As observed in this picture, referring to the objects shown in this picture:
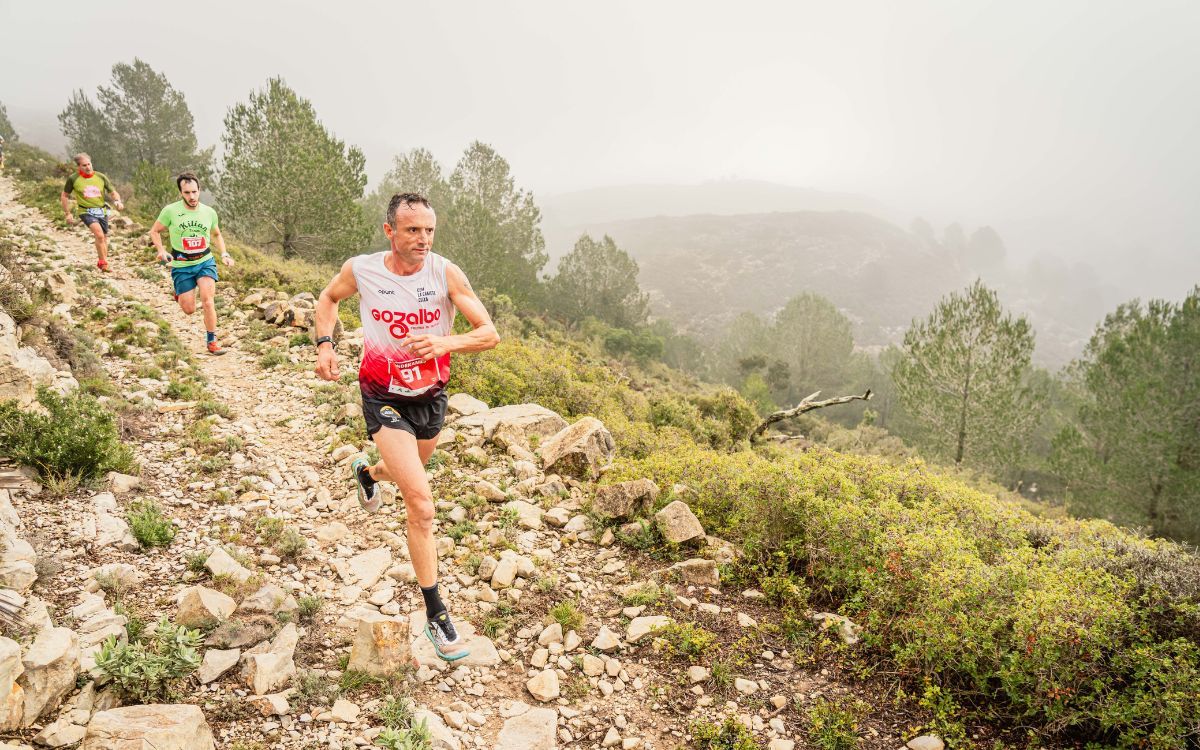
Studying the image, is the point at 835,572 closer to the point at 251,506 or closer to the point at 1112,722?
the point at 1112,722

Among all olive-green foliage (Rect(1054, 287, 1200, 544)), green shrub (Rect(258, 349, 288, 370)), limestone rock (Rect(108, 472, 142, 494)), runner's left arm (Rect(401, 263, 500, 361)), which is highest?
runner's left arm (Rect(401, 263, 500, 361))

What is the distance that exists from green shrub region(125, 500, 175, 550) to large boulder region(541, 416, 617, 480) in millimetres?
3733

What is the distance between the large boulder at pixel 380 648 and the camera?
3.41 metres

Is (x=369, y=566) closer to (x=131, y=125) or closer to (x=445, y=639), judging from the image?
(x=445, y=639)

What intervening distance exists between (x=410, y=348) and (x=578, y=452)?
3.43 meters

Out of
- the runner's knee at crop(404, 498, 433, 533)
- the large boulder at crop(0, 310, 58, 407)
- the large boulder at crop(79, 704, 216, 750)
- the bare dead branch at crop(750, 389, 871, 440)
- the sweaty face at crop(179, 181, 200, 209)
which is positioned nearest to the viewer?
the large boulder at crop(79, 704, 216, 750)

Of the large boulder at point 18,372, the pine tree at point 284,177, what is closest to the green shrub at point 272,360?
the large boulder at point 18,372

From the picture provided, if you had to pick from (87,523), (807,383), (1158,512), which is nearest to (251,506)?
(87,523)

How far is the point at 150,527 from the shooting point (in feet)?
13.9

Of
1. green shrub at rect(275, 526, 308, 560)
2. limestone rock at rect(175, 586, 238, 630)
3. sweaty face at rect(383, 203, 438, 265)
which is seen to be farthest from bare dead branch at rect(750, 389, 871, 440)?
limestone rock at rect(175, 586, 238, 630)

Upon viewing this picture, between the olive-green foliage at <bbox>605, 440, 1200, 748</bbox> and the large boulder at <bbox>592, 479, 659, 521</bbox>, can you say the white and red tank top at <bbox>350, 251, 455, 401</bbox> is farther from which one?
the olive-green foliage at <bbox>605, 440, 1200, 748</bbox>

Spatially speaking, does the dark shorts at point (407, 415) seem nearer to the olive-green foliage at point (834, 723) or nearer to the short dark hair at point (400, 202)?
the short dark hair at point (400, 202)

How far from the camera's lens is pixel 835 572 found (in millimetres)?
4641

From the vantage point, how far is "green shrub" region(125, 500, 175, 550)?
4.20 m
